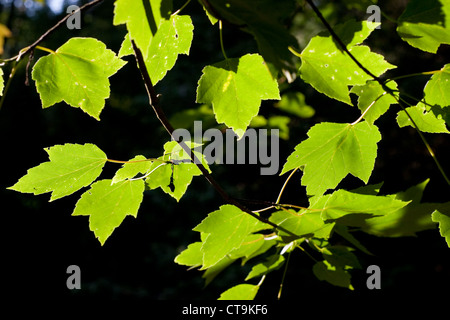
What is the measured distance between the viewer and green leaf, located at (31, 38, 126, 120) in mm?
552

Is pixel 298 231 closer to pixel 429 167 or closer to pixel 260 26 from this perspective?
pixel 260 26

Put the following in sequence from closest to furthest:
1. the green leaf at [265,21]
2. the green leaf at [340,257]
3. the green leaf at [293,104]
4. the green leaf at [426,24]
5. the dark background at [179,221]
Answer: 1. the green leaf at [265,21]
2. the green leaf at [426,24]
3. the green leaf at [340,257]
4. the green leaf at [293,104]
5. the dark background at [179,221]

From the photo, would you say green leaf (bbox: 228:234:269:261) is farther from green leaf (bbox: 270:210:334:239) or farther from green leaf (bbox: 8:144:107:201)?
green leaf (bbox: 8:144:107:201)

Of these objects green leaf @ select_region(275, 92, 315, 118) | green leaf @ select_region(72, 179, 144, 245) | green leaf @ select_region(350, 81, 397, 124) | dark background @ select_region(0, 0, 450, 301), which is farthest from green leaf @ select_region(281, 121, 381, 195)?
dark background @ select_region(0, 0, 450, 301)

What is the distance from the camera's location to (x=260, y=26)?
0.33m

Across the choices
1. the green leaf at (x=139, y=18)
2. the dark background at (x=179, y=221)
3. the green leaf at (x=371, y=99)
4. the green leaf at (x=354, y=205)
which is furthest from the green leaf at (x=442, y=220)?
the dark background at (x=179, y=221)

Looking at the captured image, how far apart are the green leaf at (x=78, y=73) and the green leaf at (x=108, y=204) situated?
5.0 inches

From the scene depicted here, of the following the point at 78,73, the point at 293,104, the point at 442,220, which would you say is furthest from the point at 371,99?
the point at 293,104

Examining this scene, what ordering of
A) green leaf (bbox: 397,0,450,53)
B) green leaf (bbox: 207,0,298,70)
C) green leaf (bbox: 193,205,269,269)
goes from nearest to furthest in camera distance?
1. green leaf (bbox: 207,0,298,70)
2. green leaf (bbox: 397,0,450,53)
3. green leaf (bbox: 193,205,269,269)

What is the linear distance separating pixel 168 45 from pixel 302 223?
0.35m

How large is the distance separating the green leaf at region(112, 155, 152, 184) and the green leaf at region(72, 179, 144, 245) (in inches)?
1.1

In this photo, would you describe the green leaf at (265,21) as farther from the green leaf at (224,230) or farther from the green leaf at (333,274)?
the green leaf at (333,274)

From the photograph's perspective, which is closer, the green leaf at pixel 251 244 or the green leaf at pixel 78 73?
the green leaf at pixel 78 73

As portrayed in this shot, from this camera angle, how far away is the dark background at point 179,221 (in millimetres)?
3637
